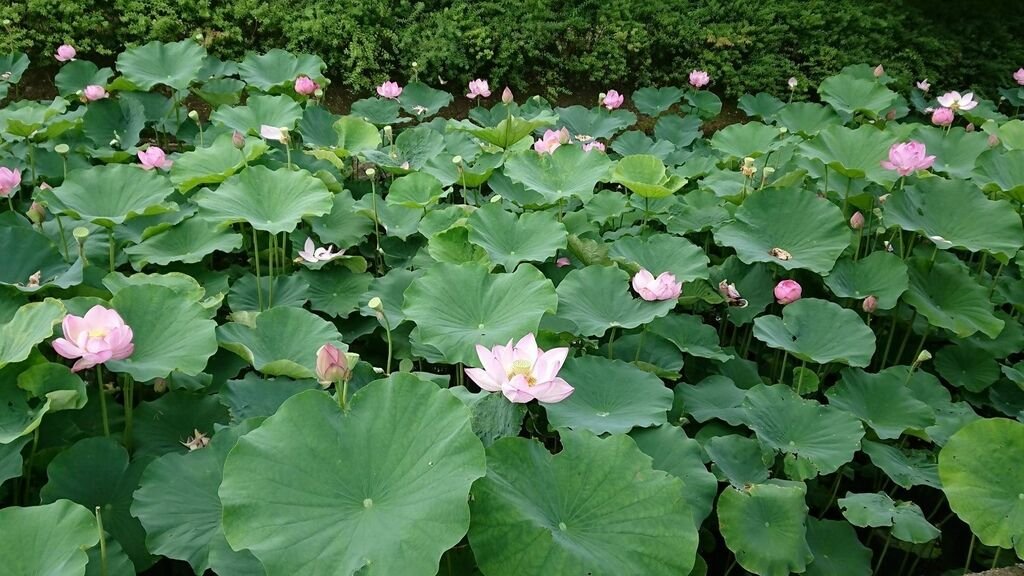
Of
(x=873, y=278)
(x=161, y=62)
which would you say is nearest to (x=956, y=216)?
(x=873, y=278)

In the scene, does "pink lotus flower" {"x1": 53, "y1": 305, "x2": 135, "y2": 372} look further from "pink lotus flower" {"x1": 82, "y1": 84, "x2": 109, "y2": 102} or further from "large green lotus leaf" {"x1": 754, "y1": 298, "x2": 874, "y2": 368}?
"pink lotus flower" {"x1": 82, "y1": 84, "x2": 109, "y2": 102}

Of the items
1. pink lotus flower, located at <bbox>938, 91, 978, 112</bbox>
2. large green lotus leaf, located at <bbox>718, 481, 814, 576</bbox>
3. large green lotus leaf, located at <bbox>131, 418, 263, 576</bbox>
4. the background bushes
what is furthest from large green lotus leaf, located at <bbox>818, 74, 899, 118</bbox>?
large green lotus leaf, located at <bbox>131, 418, 263, 576</bbox>

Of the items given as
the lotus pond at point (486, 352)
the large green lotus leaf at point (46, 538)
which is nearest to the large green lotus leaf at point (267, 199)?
the lotus pond at point (486, 352)

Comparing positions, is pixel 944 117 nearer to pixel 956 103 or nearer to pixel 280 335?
pixel 956 103

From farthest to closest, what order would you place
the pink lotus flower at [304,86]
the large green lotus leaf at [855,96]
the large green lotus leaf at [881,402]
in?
the large green lotus leaf at [855,96] < the pink lotus flower at [304,86] < the large green lotus leaf at [881,402]

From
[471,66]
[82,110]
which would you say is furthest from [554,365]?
[471,66]

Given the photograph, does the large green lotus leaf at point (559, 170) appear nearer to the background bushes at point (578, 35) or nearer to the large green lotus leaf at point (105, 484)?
the large green lotus leaf at point (105, 484)

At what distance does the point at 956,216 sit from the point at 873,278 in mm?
330

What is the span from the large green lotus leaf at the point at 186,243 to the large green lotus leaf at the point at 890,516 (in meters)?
1.51

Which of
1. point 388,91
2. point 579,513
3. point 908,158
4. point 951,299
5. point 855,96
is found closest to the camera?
point 579,513

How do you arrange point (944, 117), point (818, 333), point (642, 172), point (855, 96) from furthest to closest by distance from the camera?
point (855, 96)
point (944, 117)
point (642, 172)
point (818, 333)

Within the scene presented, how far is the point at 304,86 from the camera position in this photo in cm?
278

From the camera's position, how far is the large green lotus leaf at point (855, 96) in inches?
128

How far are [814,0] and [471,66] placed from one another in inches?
85.7
